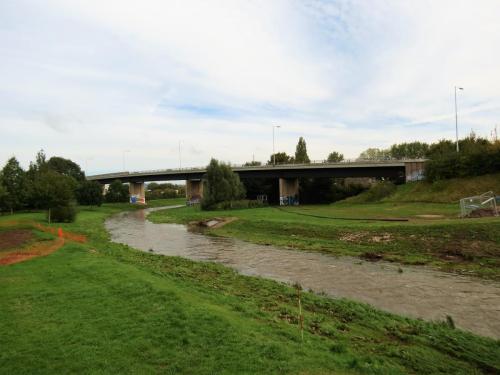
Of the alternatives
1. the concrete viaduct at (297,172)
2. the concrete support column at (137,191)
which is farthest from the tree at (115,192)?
the concrete support column at (137,191)

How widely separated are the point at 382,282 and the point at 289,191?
238 ft

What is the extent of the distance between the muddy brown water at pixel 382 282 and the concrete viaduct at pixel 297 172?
50.1 metres

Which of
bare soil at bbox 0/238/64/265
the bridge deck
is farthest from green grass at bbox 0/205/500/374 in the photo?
the bridge deck

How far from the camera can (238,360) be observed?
28.3 feet

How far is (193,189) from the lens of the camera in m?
115

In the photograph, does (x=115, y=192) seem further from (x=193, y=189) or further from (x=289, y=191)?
(x=289, y=191)

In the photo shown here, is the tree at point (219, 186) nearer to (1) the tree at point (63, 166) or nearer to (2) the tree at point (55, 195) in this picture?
(2) the tree at point (55, 195)

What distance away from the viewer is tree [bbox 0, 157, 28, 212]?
70062 millimetres

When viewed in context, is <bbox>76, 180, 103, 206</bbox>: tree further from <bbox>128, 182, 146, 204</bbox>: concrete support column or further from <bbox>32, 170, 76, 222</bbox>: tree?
<bbox>32, 170, 76, 222</bbox>: tree

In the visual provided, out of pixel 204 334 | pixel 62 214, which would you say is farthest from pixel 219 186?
pixel 204 334

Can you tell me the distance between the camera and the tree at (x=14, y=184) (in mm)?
70062

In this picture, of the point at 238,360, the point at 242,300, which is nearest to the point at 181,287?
the point at 242,300

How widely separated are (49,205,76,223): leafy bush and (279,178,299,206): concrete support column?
153 ft

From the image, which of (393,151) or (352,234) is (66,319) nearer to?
(352,234)
